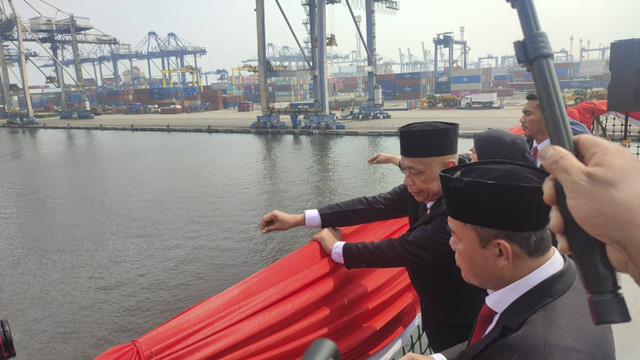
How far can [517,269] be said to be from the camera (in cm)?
123

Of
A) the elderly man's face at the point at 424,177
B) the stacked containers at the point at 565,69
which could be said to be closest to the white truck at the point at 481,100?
the stacked containers at the point at 565,69

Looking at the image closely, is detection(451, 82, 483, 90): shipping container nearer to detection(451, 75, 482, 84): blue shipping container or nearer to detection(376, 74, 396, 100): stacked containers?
detection(451, 75, 482, 84): blue shipping container

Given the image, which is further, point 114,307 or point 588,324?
point 114,307

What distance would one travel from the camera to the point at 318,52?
32.0 m

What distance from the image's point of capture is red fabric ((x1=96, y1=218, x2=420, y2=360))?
66.7 inches

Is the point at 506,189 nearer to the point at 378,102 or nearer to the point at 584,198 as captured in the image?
the point at 584,198

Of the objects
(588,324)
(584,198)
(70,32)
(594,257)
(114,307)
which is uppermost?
(70,32)

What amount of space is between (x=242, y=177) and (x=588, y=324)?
2024 centimetres

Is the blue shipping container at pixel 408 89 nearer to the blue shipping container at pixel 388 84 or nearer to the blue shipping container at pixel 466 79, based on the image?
the blue shipping container at pixel 388 84

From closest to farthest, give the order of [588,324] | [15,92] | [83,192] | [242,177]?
[588,324], [83,192], [242,177], [15,92]

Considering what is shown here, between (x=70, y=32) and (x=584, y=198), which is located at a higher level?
(x=70, y=32)

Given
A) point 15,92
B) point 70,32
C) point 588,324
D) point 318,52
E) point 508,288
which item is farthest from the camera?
point 15,92

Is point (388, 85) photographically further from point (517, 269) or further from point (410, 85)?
point (517, 269)

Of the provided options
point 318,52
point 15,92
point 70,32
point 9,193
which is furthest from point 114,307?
point 15,92
